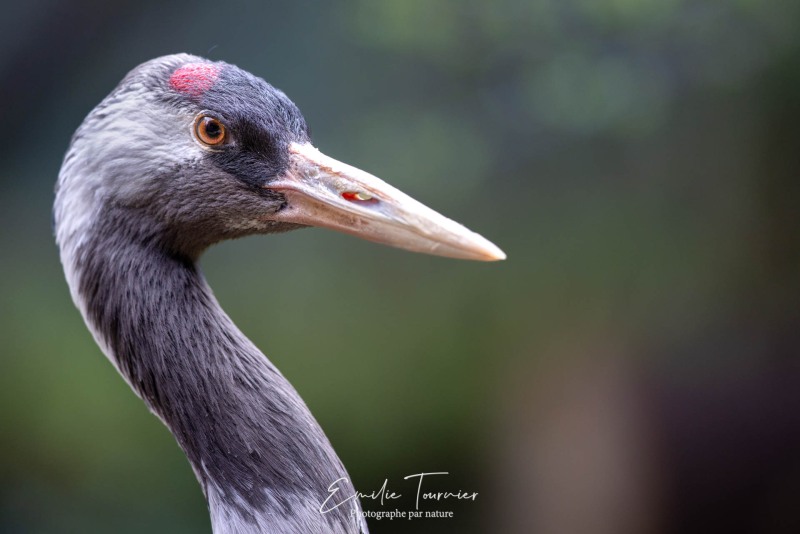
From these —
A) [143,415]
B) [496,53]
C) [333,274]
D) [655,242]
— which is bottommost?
[143,415]

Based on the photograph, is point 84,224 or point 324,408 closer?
point 84,224

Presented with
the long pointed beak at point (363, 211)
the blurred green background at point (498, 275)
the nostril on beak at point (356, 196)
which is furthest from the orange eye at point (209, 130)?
the blurred green background at point (498, 275)

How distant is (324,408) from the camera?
3500mm

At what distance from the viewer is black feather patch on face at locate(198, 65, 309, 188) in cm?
164

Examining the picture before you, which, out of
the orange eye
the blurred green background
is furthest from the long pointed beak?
the blurred green background

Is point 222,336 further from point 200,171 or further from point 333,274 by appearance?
point 333,274

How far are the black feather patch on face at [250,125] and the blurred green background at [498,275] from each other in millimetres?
1633

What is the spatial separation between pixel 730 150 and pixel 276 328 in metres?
2.14

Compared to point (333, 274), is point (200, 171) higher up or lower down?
higher up

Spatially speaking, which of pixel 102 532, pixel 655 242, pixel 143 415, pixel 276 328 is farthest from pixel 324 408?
pixel 655 242

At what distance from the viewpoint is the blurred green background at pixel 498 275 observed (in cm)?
336

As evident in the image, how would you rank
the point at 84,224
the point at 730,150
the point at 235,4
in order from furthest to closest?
the point at 730,150
the point at 235,4
the point at 84,224

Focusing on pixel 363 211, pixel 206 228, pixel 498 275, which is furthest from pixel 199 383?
pixel 498 275

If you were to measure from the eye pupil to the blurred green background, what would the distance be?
1.67 meters
